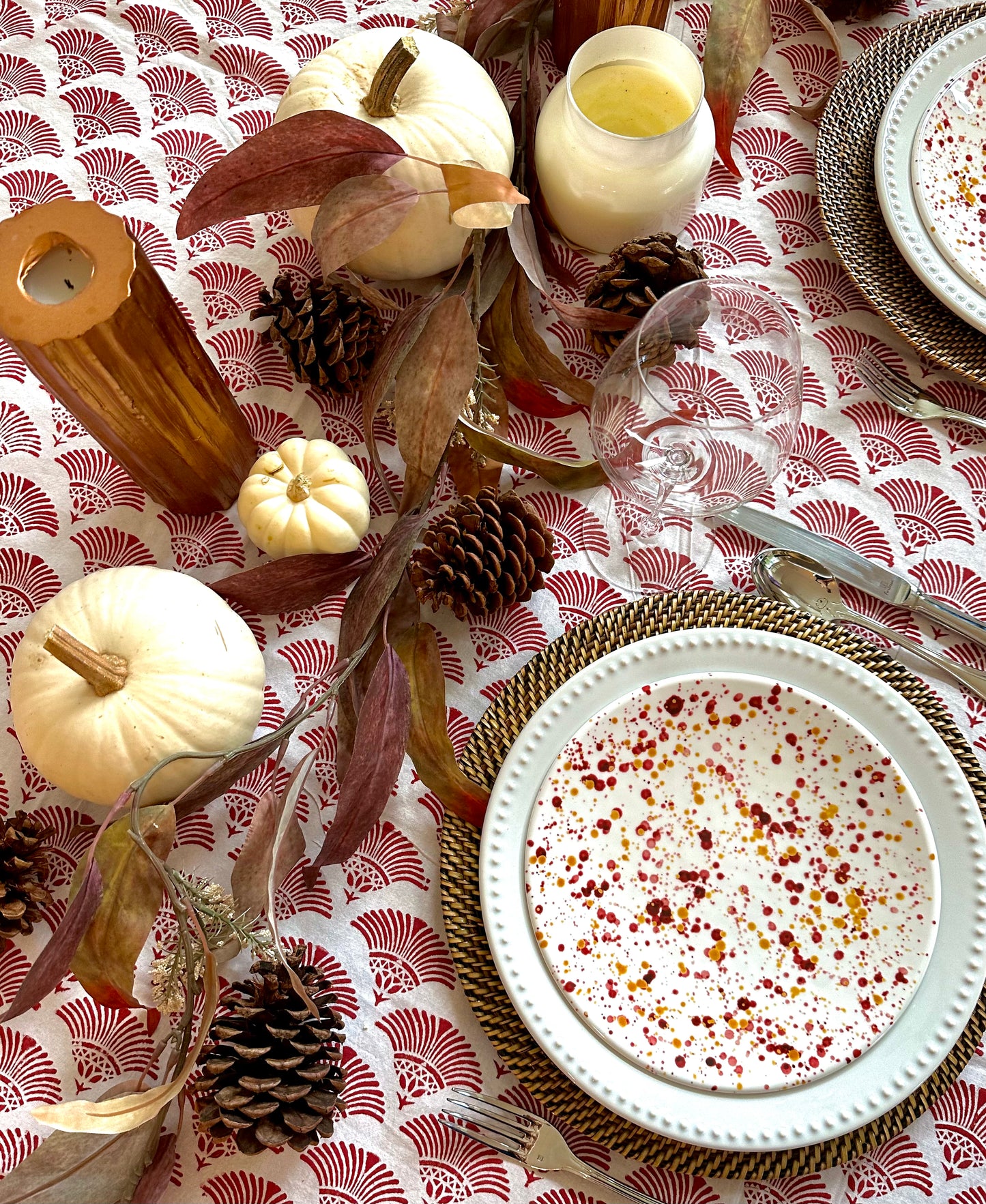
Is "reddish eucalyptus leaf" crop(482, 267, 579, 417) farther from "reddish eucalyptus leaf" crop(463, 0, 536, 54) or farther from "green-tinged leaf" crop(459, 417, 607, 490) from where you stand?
"reddish eucalyptus leaf" crop(463, 0, 536, 54)

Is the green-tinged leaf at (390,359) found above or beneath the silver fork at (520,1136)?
above

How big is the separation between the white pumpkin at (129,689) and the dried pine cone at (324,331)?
21cm

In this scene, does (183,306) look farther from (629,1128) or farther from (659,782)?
(629,1128)

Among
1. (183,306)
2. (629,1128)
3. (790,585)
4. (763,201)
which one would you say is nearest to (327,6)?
(183,306)

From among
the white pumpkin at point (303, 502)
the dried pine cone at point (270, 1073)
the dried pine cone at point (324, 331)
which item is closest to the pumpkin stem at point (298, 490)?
the white pumpkin at point (303, 502)

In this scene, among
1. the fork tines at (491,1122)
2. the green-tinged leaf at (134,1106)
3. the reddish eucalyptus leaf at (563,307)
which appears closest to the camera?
the green-tinged leaf at (134,1106)

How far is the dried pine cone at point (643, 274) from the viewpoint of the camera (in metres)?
0.73

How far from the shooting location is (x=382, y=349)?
2.28 ft

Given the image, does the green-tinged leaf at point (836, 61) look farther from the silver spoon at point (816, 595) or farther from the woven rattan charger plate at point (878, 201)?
the silver spoon at point (816, 595)

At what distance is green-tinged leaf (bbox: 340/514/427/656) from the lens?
0.65 metres

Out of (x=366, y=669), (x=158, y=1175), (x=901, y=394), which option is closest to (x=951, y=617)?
(x=901, y=394)

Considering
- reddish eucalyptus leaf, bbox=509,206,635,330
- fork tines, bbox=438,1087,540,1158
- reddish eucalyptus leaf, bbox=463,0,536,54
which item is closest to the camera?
fork tines, bbox=438,1087,540,1158

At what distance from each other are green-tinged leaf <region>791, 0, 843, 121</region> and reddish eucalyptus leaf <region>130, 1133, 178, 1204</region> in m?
0.91

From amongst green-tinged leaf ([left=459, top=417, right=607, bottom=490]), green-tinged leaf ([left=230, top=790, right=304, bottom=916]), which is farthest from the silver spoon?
green-tinged leaf ([left=230, top=790, right=304, bottom=916])
